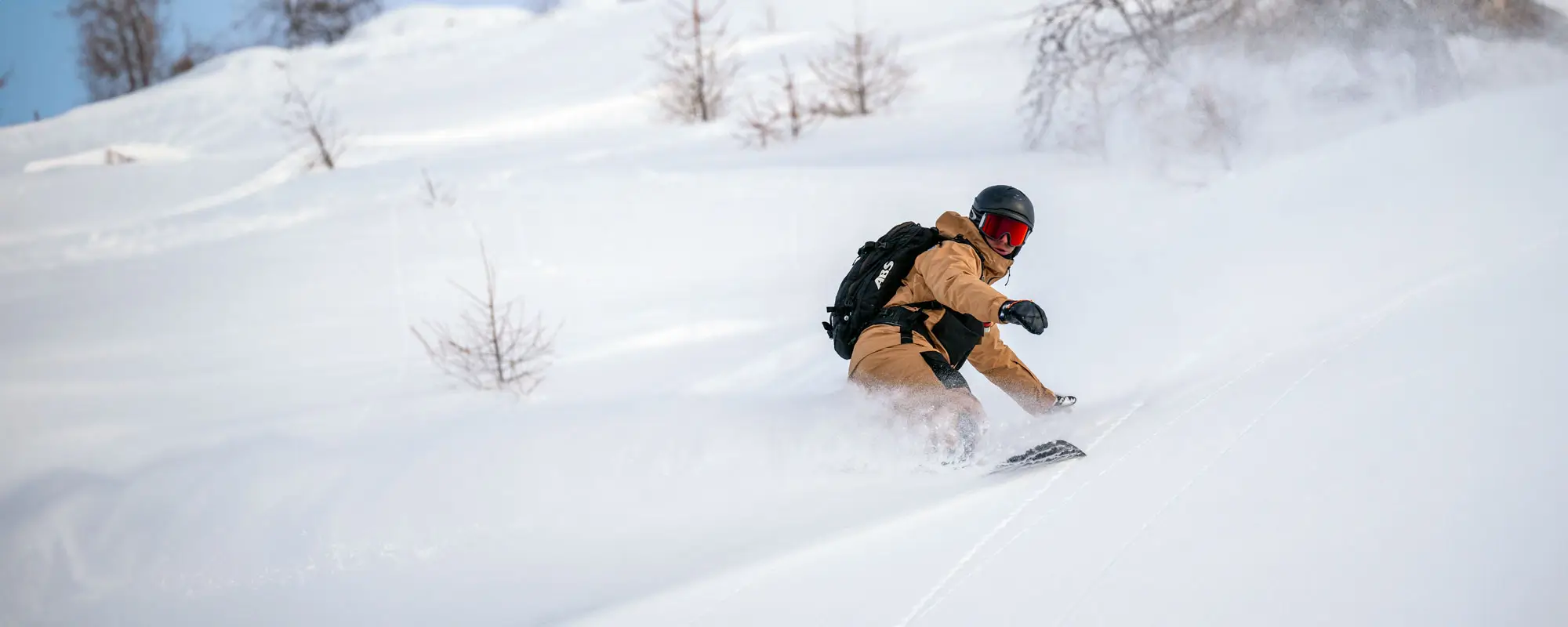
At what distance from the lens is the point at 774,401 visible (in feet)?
16.4

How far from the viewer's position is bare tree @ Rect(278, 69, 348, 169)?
12920mm

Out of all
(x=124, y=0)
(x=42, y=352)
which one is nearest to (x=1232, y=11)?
(x=42, y=352)

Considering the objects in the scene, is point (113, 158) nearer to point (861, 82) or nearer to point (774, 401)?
point (861, 82)

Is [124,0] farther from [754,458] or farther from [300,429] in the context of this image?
[754,458]

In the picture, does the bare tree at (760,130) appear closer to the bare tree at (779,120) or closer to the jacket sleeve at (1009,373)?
the bare tree at (779,120)

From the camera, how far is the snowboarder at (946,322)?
11.2ft

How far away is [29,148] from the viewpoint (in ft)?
51.8

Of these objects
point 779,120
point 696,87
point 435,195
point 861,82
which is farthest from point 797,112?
point 435,195

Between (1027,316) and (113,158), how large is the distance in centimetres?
1669

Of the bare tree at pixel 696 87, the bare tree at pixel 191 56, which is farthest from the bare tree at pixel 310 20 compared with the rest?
the bare tree at pixel 696 87

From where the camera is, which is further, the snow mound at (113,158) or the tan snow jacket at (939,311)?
the snow mound at (113,158)

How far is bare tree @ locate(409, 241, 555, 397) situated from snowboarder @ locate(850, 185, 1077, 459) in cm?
322

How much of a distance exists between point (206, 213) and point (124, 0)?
18655 millimetres

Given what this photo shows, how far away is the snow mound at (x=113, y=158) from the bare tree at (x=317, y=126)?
183cm
